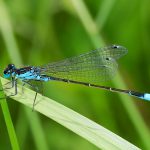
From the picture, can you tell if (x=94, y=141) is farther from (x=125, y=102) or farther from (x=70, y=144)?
(x=70, y=144)

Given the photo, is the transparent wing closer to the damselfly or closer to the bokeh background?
the damselfly

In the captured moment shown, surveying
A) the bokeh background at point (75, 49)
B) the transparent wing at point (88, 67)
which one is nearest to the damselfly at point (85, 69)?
the transparent wing at point (88, 67)

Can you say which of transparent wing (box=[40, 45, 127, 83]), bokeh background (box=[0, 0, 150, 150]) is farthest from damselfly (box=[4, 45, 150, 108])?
bokeh background (box=[0, 0, 150, 150])

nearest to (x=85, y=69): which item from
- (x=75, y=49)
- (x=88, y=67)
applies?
(x=88, y=67)

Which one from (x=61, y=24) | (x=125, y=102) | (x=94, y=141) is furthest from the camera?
(x=61, y=24)

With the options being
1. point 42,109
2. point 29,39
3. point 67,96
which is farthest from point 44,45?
point 42,109

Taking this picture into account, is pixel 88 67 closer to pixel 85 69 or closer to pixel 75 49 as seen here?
pixel 85 69
